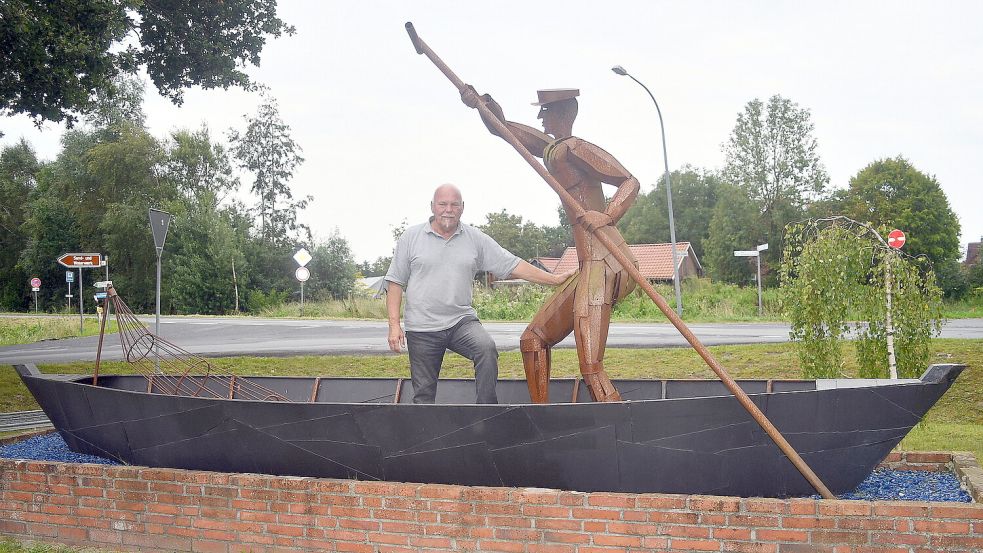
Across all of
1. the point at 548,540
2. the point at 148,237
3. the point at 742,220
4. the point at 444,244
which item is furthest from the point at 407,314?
the point at 742,220

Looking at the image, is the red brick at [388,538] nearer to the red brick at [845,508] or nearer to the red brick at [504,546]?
the red brick at [504,546]

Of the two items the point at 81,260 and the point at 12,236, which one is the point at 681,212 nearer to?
the point at 12,236

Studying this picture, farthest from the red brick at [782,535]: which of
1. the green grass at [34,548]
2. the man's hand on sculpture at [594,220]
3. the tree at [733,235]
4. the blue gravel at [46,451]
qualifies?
the tree at [733,235]

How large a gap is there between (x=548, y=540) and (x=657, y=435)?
2.57 feet

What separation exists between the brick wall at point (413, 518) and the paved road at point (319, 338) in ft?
31.0

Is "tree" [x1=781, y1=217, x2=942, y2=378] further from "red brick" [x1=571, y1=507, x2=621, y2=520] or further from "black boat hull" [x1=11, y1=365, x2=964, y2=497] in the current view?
"red brick" [x1=571, y1=507, x2=621, y2=520]

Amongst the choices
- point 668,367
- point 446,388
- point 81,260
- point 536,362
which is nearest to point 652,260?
point 81,260

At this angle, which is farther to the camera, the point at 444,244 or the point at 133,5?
the point at 133,5

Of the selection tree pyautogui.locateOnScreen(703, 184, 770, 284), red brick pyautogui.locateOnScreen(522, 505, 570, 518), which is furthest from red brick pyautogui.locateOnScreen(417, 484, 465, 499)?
tree pyautogui.locateOnScreen(703, 184, 770, 284)

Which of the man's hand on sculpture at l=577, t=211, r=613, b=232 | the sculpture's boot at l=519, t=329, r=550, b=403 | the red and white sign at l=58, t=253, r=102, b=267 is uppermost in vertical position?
the red and white sign at l=58, t=253, r=102, b=267

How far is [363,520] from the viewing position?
15.2 ft

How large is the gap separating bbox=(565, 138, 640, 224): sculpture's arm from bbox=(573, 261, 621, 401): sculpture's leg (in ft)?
1.19

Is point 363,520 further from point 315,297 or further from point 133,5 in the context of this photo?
point 315,297

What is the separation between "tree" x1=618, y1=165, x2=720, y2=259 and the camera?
202 ft
